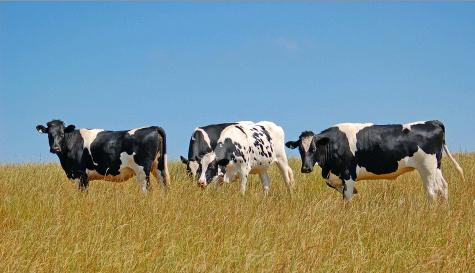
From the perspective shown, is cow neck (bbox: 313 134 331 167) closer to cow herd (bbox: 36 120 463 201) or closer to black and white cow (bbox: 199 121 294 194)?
cow herd (bbox: 36 120 463 201)

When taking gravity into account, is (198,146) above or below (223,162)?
above

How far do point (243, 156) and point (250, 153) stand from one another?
340 mm

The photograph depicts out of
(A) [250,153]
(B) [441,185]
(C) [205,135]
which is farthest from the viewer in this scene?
(C) [205,135]

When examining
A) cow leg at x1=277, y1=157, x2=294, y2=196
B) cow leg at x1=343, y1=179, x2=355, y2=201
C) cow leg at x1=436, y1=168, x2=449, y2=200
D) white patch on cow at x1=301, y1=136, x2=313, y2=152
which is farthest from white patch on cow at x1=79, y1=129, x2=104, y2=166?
cow leg at x1=436, y1=168, x2=449, y2=200

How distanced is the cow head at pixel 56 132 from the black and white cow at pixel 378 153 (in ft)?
18.4

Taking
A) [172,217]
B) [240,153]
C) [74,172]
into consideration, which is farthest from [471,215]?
[74,172]

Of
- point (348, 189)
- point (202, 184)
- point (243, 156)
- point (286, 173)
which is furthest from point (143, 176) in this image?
point (348, 189)

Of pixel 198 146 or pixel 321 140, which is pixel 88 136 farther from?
pixel 321 140

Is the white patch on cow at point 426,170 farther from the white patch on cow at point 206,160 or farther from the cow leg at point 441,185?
the white patch on cow at point 206,160

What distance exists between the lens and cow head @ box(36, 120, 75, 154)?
13367mm

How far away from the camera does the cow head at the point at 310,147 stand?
488 inches

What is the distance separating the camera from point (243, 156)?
13.5 meters

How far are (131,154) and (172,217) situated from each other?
190 inches

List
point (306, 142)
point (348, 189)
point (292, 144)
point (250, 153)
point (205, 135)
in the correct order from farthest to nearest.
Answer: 1. point (205, 135)
2. point (250, 153)
3. point (292, 144)
4. point (306, 142)
5. point (348, 189)
